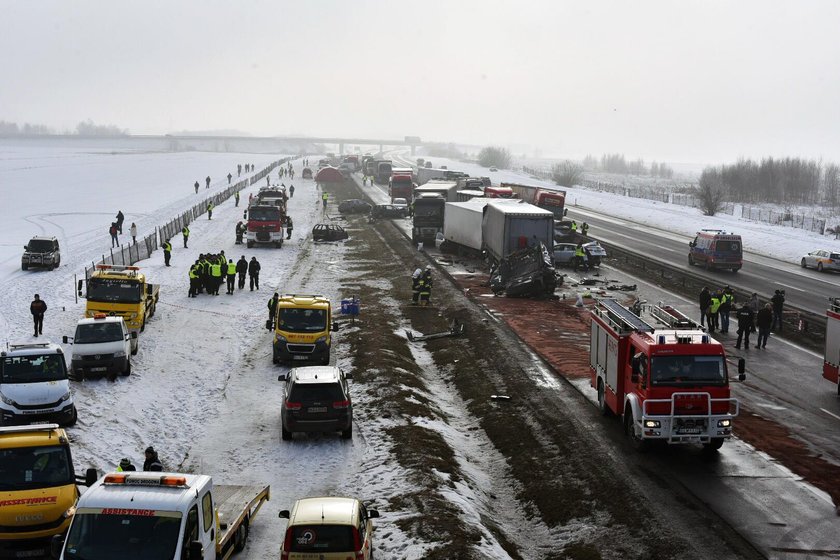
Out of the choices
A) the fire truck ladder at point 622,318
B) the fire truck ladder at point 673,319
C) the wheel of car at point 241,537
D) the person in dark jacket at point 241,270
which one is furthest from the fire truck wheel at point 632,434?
the person in dark jacket at point 241,270

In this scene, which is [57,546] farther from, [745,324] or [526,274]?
[526,274]

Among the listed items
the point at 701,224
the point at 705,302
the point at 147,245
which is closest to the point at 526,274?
the point at 705,302

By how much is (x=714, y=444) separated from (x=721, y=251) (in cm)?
3554

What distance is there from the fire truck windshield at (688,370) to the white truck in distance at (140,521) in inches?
442

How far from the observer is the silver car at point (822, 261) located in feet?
189

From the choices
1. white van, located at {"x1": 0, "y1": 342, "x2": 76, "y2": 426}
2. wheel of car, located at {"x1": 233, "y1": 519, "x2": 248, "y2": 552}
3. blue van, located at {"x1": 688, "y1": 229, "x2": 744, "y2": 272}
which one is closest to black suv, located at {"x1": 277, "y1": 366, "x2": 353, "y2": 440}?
white van, located at {"x1": 0, "y1": 342, "x2": 76, "y2": 426}

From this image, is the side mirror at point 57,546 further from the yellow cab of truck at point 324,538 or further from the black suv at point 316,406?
the black suv at point 316,406

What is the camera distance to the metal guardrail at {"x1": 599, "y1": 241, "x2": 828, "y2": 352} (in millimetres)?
37363

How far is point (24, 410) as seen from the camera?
2239 cm

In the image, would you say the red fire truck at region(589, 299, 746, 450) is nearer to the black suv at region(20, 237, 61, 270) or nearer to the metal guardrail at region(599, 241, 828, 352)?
the metal guardrail at region(599, 241, 828, 352)

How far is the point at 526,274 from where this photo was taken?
4512 cm

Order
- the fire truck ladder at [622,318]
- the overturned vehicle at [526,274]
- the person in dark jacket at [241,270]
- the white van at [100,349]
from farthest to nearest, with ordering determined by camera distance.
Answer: the person in dark jacket at [241,270] → the overturned vehicle at [526,274] → the white van at [100,349] → the fire truck ladder at [622,318]

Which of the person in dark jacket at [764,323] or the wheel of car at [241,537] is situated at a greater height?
the person in dark jacket at [764,323]

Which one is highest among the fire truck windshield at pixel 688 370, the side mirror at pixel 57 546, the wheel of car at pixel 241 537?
the fire truck windshield at pixel 688 370
